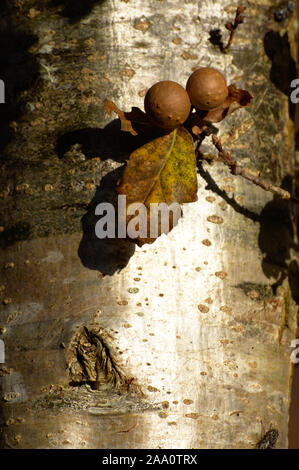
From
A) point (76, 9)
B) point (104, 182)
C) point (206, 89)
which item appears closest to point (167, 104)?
point (206, 89)

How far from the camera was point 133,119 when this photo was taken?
3.06 feet

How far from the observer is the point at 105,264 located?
36.8 inches

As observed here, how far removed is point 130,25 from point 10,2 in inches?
9.2

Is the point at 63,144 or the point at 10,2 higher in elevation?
the point at 10,2

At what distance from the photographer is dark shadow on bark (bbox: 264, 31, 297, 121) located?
1111 millimetres

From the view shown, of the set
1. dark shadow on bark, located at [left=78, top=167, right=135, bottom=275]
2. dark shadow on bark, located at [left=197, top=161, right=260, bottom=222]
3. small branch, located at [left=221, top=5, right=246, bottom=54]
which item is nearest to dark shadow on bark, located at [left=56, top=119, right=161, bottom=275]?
dark shadow on bark, located at [left=78, top=167, right=135, bottom=275]

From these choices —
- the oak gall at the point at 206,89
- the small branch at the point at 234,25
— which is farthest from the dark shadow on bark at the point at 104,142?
the small branch at the point at 234,25

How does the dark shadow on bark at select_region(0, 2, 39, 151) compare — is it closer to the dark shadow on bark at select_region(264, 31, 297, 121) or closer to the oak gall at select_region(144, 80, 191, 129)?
the oak gall at select_region(144, 80, 191, 129)

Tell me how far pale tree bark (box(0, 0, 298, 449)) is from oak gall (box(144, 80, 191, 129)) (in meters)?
0.11

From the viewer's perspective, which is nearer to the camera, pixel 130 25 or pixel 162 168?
pixel 162 168

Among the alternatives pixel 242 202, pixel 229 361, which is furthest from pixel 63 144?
pixel 229 361

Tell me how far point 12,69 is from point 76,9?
14cm

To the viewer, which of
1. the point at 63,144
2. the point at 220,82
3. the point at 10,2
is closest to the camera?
the point at 220,82
